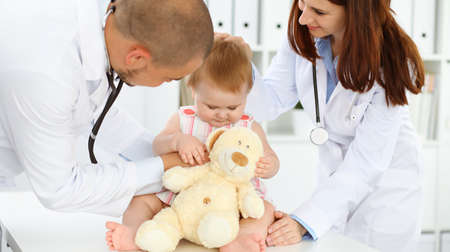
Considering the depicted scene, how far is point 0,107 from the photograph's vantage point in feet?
3.14

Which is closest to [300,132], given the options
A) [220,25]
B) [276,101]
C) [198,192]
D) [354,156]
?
[220,25]

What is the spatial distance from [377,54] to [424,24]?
5.06 feet

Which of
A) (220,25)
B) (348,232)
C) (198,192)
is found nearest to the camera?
(198,192)

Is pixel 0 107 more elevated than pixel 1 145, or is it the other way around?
pixel 0 107

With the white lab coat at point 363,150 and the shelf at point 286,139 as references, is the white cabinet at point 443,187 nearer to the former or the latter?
the shelf at point 286,139

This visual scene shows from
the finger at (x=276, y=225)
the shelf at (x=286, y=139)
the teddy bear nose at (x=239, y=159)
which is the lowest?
the shelf at (x=286, y=139)

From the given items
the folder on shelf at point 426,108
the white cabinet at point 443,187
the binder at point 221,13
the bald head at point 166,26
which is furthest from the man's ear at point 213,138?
the white cabinet at point 443,187

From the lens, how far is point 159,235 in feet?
3.25

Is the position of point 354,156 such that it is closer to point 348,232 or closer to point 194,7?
point 348,232

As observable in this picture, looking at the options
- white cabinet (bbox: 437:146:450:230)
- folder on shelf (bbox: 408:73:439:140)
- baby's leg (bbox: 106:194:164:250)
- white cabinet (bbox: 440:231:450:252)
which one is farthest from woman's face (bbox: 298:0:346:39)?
white cabinet (bbox: 440:231:450:252)

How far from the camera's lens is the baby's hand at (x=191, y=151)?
1158 mm

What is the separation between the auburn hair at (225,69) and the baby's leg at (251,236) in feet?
1.06

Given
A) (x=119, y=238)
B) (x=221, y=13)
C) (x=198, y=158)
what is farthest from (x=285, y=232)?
(x=221, y=13)

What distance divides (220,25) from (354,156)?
4.27 feet
